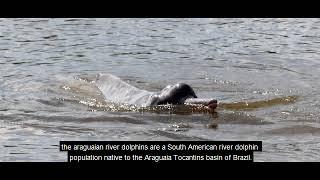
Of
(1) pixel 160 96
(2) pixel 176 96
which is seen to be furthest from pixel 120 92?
(2) pixel 176 96

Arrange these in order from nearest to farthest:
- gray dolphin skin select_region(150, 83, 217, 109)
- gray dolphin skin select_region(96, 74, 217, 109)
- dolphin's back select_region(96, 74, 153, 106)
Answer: gray dolphin skin select_region(96, 74, 217, 109) → gray dolphin skin select_region(150, 83, 217, 109) → dolphin's back select_region(96, 74, 153, 106)

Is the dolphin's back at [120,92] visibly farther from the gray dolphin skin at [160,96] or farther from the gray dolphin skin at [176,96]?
the gray dolphin skin at [176,96]

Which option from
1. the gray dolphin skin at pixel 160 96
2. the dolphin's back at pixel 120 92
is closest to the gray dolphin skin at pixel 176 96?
the gray dolphin skin at pixel 160 96

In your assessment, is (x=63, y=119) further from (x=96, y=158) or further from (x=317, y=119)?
(x=317, y=119)

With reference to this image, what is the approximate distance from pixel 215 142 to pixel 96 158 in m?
1.72

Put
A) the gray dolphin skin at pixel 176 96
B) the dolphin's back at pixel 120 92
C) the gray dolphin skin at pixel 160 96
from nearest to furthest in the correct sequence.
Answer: the gray dolphin skin at pixel 160 96
the gray dolphin skin at pixel 176 96
the dolphin's back at pixel 120 92

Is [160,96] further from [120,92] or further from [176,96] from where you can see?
[120,92]

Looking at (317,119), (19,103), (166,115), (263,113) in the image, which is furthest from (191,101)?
(19,103)

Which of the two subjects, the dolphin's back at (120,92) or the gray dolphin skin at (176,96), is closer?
the gray dolphin skin at (176,96)

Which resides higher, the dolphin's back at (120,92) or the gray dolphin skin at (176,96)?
the gray dolphin skin at (176,96)

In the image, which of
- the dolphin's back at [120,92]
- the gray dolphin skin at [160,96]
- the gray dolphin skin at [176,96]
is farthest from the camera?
the dolphin's back at [120,92]

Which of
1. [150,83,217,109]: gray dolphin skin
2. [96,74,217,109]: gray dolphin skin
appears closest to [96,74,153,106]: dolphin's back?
[96,74,217,109]: gray dolphin skin

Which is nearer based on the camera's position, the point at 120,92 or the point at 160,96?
the point at 160,96

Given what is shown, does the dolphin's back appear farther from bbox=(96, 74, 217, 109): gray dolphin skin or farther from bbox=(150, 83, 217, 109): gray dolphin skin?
bbox=(150, 83, 217, 109): gray dolphin skin
